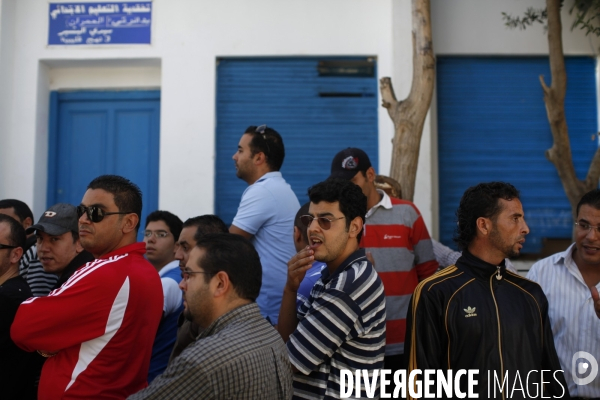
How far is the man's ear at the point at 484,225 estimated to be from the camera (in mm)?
3062

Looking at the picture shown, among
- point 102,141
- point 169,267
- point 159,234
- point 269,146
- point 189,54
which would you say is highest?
point 189,54

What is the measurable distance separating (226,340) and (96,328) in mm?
793

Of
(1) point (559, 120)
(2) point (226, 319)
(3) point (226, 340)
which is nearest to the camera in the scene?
(3) point (226, 340)

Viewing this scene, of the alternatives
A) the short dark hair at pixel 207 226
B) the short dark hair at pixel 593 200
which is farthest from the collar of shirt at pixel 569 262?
the short dark hair at pixel 207 226

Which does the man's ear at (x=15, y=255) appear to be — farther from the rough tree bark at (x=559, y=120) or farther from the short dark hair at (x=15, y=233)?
the rough tree bark at (x=559, y=120)

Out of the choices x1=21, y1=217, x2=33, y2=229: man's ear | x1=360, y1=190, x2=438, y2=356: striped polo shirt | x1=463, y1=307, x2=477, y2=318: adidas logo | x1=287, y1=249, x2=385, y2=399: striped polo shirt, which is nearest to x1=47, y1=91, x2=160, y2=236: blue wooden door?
x1=21, y1=217, x2=33, y2=229: man's ear

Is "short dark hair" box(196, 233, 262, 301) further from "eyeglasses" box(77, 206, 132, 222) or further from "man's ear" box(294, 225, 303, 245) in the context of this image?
"man's ear" box(294, 225, 303, 245)

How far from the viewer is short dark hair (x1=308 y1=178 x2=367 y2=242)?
3.11 m

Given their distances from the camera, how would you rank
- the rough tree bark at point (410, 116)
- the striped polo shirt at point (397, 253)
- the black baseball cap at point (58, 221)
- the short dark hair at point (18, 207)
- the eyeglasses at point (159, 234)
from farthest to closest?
the rough tree bark at point (410, 116)
the short dark hair at point (18, 207)
the eyeglasses at point (159, 234)
the striped polo shirt at point (397, 253)
the black baseball cap at point (58, 221)

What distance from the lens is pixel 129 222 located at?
3.20 m

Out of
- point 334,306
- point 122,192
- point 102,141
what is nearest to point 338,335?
point 334,306

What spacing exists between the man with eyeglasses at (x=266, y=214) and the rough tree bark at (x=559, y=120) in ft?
8.96

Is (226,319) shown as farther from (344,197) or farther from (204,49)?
(204,49)

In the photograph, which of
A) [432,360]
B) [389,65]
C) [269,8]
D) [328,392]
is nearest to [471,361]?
[432,360]
